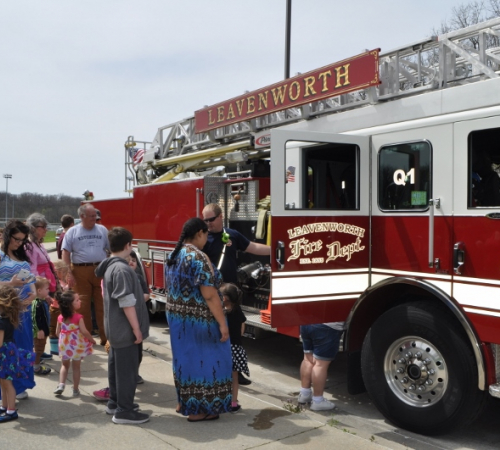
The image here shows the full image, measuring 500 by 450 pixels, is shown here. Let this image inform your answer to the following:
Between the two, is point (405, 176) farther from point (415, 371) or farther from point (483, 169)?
point (415, 371)

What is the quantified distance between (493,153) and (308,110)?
215 centimetres

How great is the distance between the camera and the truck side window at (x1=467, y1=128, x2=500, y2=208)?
400 cm

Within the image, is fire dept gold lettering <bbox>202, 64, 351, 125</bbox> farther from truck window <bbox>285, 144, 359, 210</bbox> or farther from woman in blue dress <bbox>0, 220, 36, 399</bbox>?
woman in blue dress <bbox>0, 220, 36, 399</bbox>

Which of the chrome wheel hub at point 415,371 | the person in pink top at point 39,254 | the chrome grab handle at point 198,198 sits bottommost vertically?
the chrome wheel hub at point 415,371

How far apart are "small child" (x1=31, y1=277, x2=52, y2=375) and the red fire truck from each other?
6.77 feet

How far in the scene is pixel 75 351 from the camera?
4.98 meters

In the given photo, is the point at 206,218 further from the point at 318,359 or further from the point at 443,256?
the point at 443,256

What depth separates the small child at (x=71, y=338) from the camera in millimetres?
4945

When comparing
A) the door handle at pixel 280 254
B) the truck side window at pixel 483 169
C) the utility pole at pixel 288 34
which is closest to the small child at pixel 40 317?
the door handle at pixel 280 254

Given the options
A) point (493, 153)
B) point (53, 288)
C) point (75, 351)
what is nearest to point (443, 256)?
point (493, 153)

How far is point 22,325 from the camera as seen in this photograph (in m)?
4.58

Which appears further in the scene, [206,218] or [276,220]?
[206,218]

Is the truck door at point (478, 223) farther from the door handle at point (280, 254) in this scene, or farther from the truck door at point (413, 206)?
the door handle at point (280, 254)

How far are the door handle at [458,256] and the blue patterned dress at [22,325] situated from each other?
3293mm
